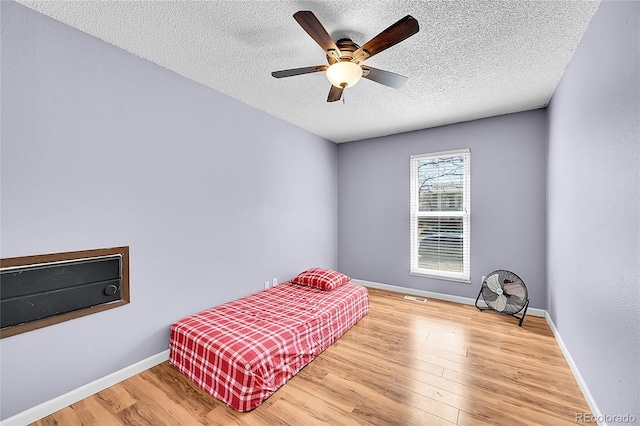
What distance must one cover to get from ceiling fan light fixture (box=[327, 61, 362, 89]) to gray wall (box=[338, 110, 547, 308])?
2.59 metres

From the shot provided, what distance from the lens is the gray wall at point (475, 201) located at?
3305mm

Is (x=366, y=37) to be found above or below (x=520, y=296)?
above

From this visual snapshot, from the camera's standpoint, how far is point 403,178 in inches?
166

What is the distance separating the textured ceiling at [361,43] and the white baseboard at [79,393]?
2512 millimetres

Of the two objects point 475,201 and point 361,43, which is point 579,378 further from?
point 361,43

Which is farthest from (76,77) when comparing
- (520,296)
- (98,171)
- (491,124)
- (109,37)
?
(520,296)

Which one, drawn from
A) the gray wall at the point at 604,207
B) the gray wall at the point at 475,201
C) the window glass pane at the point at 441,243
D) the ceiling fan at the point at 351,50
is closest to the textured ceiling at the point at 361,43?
the ceiling fan at the point at 351,50

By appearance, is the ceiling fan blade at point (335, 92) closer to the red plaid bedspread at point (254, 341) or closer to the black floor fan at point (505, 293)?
the red plaid bedspread at point (254, 341)

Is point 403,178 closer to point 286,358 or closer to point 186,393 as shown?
point 286,358

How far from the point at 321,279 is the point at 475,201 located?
7.85ft

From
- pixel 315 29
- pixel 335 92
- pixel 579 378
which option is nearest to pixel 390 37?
pixel 315 29

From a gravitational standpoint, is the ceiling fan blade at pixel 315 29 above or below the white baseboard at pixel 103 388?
above

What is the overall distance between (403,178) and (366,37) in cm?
261

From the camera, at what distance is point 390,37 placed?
1.57 metres
